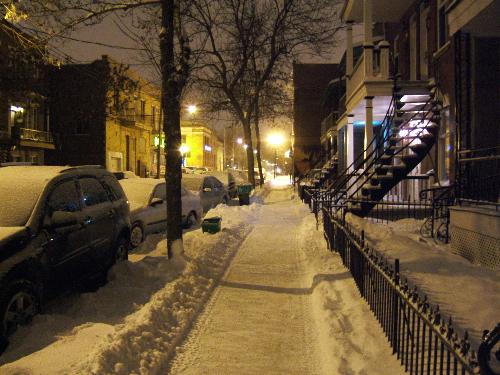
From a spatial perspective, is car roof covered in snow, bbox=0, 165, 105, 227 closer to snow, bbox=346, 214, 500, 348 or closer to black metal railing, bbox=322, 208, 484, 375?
black metal railing, bbox=322, 208, 484, 375

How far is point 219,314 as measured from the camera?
6352 mm

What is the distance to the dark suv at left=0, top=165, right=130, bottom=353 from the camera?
17.4ft

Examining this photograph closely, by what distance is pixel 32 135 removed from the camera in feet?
126

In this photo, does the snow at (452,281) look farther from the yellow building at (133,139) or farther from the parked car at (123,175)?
the yellow building at (133,139)

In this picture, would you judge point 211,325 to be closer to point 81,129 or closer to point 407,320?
point 407,320

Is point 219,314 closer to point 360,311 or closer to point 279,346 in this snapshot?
point 279,346

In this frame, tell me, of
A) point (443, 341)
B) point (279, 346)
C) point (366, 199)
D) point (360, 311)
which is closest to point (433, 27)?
point (366, 199)

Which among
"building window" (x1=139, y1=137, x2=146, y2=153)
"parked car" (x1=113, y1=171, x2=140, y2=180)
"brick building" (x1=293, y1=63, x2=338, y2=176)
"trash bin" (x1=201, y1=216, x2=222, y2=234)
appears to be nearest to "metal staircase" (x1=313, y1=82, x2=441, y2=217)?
"trash bin" (x1=201, y1=216, x2=222, y2=234)

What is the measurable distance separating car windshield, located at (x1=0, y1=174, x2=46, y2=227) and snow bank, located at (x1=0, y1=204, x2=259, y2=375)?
47.6 inches

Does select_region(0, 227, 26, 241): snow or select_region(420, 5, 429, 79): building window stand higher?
select_region(420, 5, 429, 79): building window

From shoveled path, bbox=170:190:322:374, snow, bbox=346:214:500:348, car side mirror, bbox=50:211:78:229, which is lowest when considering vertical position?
shoveled path, bbox=170:190:322:374

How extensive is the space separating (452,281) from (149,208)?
7.53 meters

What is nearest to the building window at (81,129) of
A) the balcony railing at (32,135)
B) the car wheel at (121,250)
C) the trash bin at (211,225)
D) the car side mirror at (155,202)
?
the balcony railing at (32,135)

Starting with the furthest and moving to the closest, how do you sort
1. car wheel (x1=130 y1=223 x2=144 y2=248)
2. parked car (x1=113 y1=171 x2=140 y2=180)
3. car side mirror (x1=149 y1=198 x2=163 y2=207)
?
parked car (x1=113 y1=171 x2=140 y2=180) → car side mirror (x1=149 y1=198 x2=163 y2=207) → car wheel (x1=130 y1=223 x2=144 y2=248)
